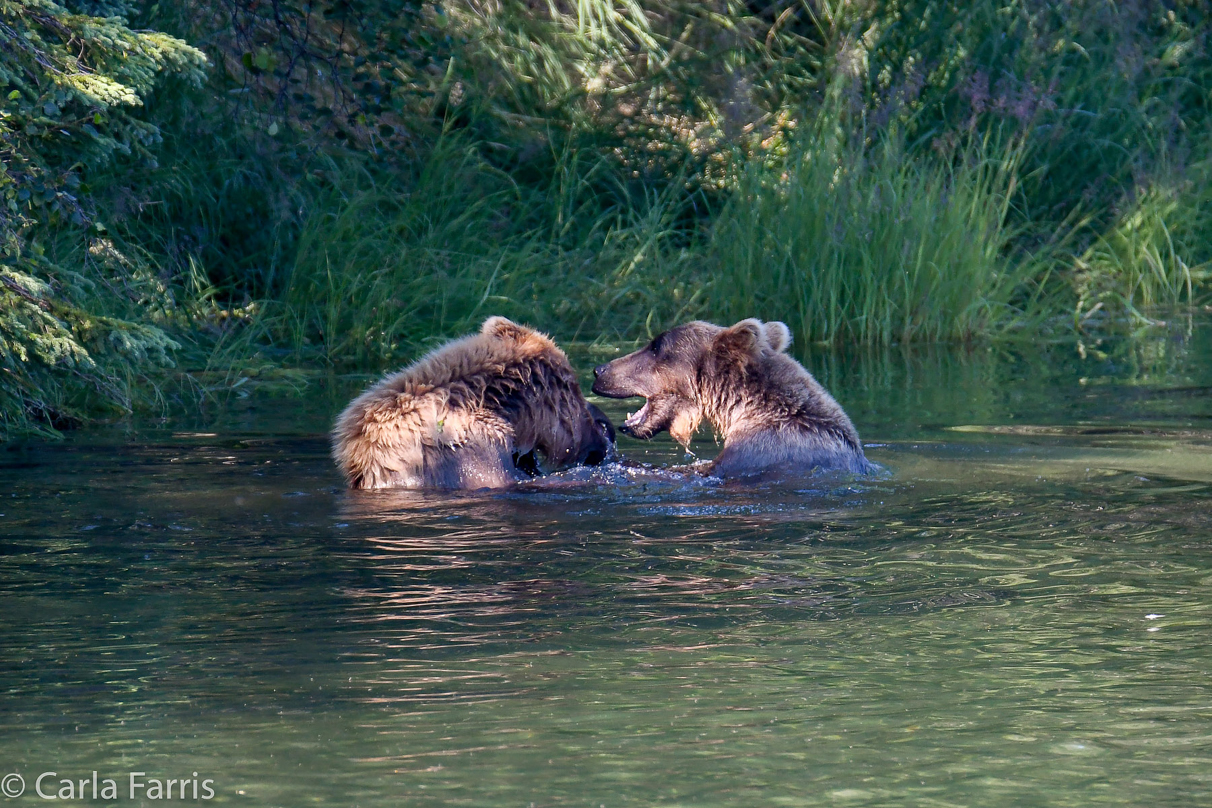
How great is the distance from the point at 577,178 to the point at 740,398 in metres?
7.79

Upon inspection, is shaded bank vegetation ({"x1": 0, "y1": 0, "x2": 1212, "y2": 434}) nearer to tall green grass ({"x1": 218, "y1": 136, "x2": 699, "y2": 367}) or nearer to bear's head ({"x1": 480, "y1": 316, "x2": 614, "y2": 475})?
tall green grass ({"x1": 218, "y1": 136, "x2": 699, "y2": 367})

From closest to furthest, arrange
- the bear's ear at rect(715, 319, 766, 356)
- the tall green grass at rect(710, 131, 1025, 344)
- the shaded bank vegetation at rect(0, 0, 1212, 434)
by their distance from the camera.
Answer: the bear's ear at rect(715, 319, 766, 356) < the shaded bank vegetation at rect(0, 0, 1212, 434) < the tall green grass at rect(710, 131, 1025, 344)

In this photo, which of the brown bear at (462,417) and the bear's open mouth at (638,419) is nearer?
the brown bear at (462,417)

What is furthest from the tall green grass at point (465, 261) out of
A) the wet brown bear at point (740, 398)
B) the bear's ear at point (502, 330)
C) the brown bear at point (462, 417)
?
the brown bear at point (462, 417)

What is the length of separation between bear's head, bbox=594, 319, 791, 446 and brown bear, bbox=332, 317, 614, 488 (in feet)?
2.84

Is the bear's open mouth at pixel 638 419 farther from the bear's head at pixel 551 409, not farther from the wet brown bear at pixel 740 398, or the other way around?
the bear's head at pixel 551 409

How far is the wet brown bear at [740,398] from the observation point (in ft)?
24.4

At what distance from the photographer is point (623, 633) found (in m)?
4.62

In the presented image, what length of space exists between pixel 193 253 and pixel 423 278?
1826 millimetres

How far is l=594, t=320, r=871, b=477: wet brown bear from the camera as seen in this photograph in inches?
293

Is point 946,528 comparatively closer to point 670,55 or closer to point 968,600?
point 968,600

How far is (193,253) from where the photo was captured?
12.6 meters

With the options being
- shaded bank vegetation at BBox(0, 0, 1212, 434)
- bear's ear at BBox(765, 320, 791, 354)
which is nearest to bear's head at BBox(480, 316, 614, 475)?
bear's ear at BBox(765, 320, 791, 354)

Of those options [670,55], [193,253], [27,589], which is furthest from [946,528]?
[670,55]
